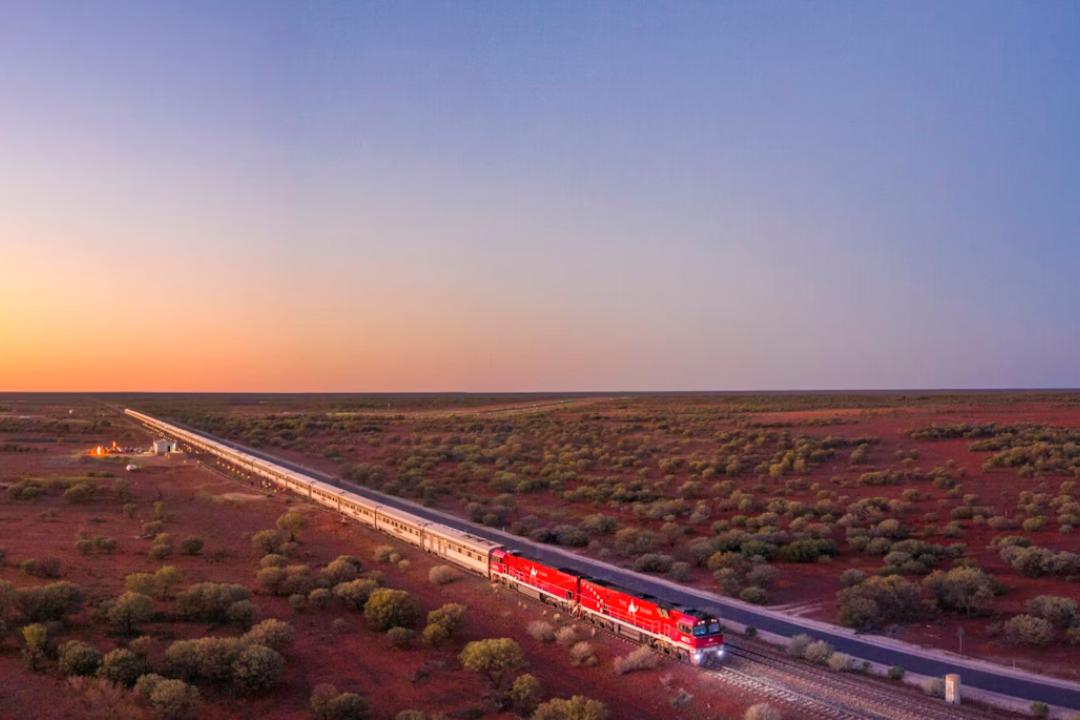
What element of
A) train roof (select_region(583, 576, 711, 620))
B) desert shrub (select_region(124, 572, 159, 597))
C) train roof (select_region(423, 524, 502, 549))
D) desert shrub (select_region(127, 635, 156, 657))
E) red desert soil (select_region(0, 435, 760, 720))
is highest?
train roof (select_region(583, 576, 711, 620))

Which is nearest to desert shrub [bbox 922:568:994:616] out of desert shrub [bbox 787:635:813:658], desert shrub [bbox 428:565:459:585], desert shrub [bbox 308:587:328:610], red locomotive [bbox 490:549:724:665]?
desert shrub [bbox 787:635:813:658]

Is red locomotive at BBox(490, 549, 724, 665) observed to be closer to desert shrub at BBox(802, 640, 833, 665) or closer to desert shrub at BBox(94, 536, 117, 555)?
desert shrub at BBox(802, 640, 833, 665)

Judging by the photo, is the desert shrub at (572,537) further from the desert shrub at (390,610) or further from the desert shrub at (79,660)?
the desert shrub at (79,660)

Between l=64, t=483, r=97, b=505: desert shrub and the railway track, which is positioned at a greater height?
l=64, t=483, r=97, b=505: desert shrub

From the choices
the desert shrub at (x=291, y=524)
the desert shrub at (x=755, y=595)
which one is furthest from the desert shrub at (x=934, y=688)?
the desert shrub at (x=291, y=524)

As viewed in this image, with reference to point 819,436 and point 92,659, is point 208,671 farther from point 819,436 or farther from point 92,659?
point 819,436

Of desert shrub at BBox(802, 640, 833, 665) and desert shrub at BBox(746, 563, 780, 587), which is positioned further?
desert shrub at BBox(746, 563, 780, 587)
